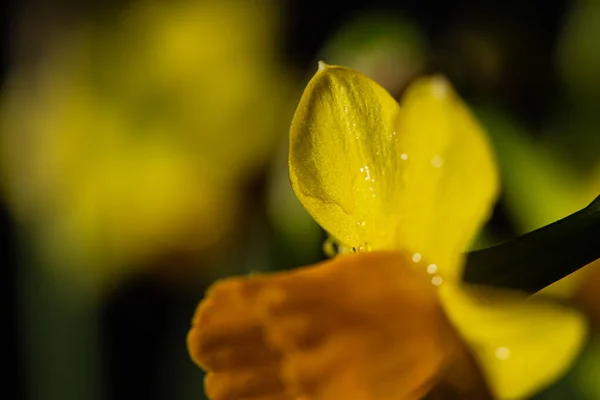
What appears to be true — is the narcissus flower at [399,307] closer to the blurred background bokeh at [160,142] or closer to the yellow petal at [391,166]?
the yellow petal at [391,166]

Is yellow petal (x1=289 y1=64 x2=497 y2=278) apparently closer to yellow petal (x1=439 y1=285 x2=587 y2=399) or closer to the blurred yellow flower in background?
yellow petal (x1=439 y1=285 x2=587 y2=399)

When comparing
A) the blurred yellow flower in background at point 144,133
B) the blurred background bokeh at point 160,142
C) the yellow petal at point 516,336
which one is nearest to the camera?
the yellow petal at point 516,336

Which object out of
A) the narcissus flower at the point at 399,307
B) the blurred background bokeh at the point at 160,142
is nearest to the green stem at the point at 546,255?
the narcissus flower at the point at 399,307

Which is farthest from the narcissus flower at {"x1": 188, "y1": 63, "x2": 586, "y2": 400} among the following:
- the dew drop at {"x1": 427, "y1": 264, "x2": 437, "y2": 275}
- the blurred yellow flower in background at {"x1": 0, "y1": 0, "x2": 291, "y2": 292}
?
the blurred yellow flower in background at {"x1": 0, "y1": 0, "x2": 291, "y2": 292}

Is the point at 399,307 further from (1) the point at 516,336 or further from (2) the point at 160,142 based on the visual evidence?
(2) the point at 160,142

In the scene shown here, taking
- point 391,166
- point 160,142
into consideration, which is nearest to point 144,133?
point 160,142

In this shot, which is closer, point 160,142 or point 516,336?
point 516,336
